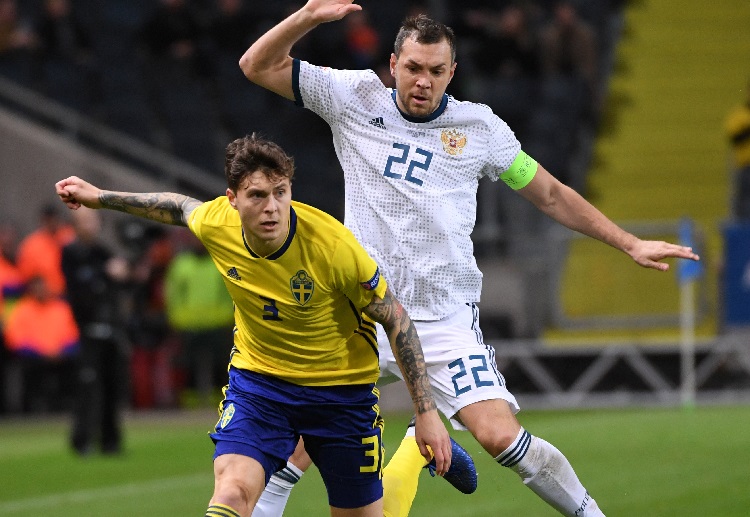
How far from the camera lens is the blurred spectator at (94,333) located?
14305 millimetres

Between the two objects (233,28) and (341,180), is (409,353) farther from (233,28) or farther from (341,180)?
(233,28)

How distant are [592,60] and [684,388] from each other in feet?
19.6

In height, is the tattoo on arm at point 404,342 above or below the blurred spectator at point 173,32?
below

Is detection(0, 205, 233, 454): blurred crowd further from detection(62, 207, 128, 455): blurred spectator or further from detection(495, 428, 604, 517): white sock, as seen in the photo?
detection(495, 428, 604, 517): white sock

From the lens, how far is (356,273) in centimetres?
642

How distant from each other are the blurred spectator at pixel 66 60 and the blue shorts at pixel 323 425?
52.0 feet

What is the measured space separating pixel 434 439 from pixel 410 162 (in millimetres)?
1611

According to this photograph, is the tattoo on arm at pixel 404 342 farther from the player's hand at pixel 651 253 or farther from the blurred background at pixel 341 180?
the blurred background at pixel 341 180

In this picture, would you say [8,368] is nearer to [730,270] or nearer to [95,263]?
[95,263]

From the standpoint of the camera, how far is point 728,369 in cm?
1809

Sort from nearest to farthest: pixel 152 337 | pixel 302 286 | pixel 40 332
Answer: pixel 302 286
pixel 40 332
pixel 152 337

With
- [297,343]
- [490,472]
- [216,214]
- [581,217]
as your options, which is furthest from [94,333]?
[297,343]

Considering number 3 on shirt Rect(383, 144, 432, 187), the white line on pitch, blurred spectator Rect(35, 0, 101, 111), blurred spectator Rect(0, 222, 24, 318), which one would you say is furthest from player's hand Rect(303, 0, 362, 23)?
blurred spectator Rect(35, 0, 101, 111)

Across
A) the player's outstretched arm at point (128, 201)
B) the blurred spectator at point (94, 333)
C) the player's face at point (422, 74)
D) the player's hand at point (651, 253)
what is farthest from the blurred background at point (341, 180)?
the player's hand at point (651, 253)
